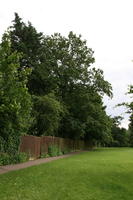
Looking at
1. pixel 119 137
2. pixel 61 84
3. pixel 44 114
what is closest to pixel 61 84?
pixel 61 84

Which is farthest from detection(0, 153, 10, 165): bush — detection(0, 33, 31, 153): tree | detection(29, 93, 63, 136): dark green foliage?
detection(29, 93, 63, 136): dark green foliage

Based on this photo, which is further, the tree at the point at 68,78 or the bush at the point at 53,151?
the tree at the point at 68,78

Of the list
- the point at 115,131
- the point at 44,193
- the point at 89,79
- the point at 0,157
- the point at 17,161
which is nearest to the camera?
the point at 44,193

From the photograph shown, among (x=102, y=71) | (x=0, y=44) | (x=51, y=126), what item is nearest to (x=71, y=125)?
(x=51, y=126)

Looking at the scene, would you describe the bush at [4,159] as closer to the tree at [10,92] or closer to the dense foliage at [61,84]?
the tree at [10,92]

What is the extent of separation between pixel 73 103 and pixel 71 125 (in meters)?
4.81

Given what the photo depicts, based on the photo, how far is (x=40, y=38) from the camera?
3888cm

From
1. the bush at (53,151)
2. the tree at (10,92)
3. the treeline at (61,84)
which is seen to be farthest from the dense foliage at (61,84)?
the tree at (10,92)

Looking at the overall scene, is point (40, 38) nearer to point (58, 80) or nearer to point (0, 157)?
point (58, 80)

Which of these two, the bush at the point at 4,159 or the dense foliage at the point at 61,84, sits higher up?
the dense foliage at the point at 61,84

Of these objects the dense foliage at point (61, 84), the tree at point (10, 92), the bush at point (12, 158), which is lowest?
the bush at point (12, 158)

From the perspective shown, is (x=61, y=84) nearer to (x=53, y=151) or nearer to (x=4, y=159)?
(x=53, y=151)

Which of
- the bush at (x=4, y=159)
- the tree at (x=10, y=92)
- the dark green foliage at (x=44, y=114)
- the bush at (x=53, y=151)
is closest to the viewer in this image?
the tree at (x=10, y=92)

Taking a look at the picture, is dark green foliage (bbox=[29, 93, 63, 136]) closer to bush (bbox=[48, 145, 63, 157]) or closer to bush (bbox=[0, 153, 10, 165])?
bush (bbox=[48, 145, 63, 157])
